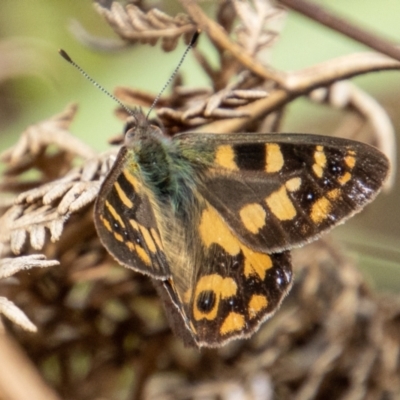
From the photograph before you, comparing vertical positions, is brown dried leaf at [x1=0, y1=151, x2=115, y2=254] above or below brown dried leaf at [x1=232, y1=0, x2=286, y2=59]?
above

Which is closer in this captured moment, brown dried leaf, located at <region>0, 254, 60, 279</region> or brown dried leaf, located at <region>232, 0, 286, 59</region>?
brown dried leaf, located at <region>0, 254, 60, 279</region>

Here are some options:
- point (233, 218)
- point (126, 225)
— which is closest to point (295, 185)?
point (233, 218)

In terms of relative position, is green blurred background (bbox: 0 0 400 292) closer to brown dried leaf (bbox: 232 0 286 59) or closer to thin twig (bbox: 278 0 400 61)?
brown dried leaf (bbox: 232 0 286 59)

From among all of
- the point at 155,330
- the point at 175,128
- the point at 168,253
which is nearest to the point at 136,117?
the point at 175,128

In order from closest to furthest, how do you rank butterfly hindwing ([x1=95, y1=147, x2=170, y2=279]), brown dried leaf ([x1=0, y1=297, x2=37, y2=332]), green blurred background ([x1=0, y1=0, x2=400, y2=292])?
1. brown dried leaf ([x1=0, y1=297, x2=37, y2=332])
2. butterfly hindwing ([x1=95, y1=147, x2=170, y2=279])
3. green blurred background ([x1=0, y1=0, x2=400, y2=292])

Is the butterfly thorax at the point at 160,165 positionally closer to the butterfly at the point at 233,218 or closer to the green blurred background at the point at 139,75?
the butterfly at the point at 233,218

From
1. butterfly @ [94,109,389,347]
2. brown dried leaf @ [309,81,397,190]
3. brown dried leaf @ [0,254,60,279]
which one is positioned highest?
brown dried leaf @ [0,254,60,279]

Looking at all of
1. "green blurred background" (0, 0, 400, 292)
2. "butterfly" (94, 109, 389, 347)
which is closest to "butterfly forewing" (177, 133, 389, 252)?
"butterfly" (94, 109, 389, 347)

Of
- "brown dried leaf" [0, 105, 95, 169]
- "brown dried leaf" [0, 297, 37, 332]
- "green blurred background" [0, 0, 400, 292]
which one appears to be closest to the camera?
"brown dried leaf" [0, 297, 37, 332]

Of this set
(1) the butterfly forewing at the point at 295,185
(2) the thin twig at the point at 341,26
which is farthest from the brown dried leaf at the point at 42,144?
(2) the thin twig at the point at 341,26
